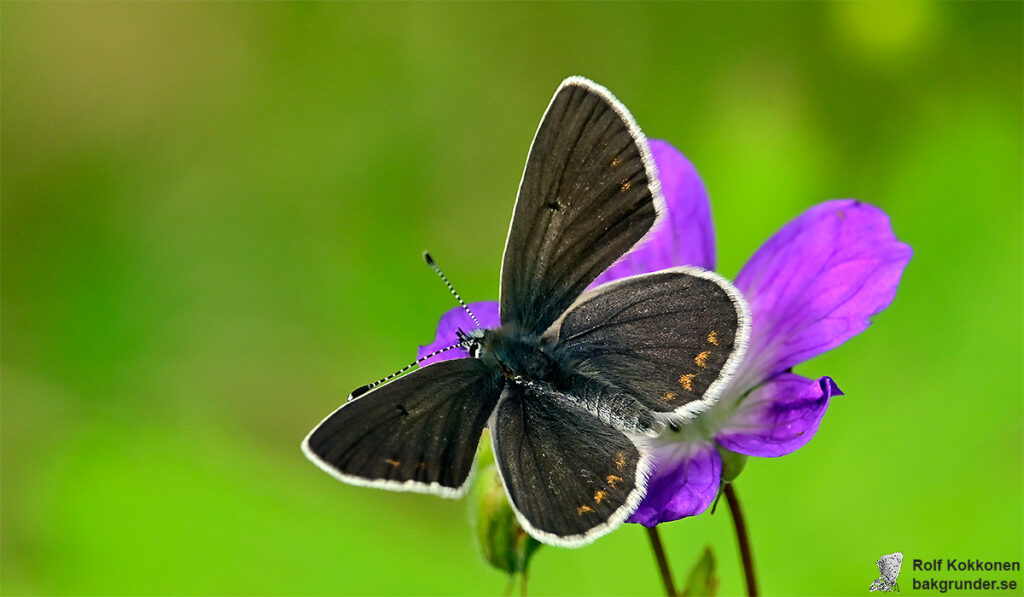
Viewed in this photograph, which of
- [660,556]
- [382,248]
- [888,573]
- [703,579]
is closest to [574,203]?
[660,556]

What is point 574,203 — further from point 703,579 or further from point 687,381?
point 703,579

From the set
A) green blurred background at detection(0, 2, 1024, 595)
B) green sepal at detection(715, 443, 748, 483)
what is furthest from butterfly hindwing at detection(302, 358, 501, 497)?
green blurred background at detection(0, 2, 1024, 595)

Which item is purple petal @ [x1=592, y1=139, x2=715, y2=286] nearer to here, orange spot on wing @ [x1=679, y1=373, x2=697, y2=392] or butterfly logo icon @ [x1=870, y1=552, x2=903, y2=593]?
orange spot on wing @ [x1=679, y1=373, x2=697, y2=392]

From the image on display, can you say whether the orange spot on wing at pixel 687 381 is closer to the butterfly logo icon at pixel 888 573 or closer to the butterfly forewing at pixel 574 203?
the butterfly forewing at pixel 574 203

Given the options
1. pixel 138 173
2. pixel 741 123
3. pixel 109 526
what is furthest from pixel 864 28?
pixel 109 526

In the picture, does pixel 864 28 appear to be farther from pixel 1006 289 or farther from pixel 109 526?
pixel 109 526
